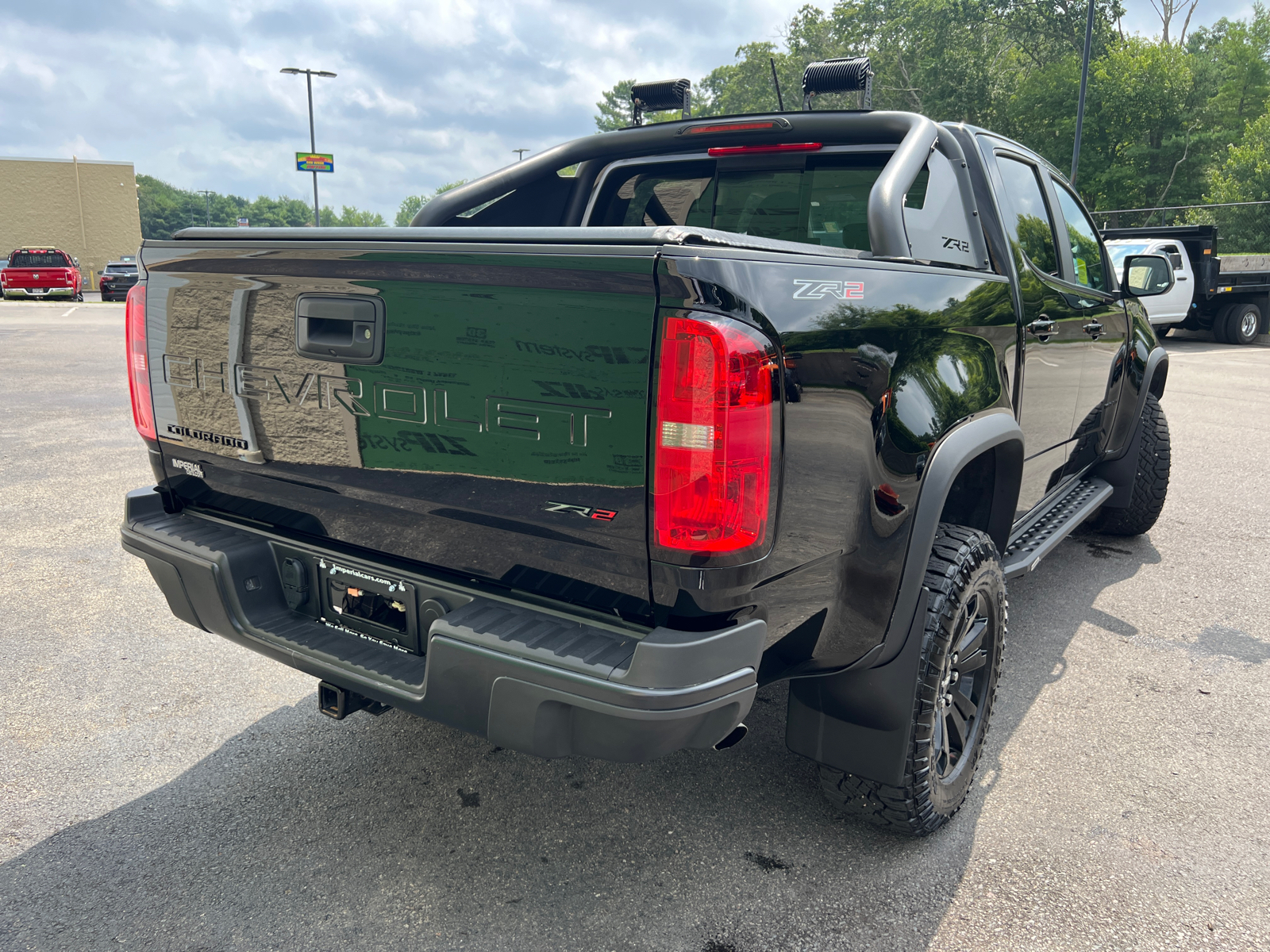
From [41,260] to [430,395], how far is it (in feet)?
116

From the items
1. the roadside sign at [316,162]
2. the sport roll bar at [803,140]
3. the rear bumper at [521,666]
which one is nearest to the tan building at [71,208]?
the roadside sign at [316,162]

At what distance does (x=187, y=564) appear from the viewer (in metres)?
2.37

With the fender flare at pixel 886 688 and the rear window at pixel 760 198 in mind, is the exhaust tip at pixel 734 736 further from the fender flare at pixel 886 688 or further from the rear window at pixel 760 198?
the rear window at pixel 760 198

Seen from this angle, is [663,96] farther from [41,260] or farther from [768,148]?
[41,260]

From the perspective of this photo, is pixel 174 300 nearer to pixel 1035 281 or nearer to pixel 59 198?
pixel 1035 281

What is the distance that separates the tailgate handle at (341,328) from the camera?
2023 mm

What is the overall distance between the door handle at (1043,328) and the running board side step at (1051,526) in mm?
740

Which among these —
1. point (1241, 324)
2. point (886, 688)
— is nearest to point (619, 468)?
point (886, 688)

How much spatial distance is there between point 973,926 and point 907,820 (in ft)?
0.95

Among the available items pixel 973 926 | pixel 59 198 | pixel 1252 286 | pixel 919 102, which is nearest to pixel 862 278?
pixel 973 926

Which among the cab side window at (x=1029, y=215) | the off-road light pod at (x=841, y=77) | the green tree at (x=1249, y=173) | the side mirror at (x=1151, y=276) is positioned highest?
the green tree at (x=1249, y=173)

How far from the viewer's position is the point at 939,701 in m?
2.40

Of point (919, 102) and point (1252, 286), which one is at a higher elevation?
point (919, 102)

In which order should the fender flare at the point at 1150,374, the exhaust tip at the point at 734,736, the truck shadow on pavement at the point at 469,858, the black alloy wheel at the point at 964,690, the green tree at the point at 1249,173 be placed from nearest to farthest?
the exhaust tip at the point at 734,736, the truck shadow on pavement at the point at 469,858, the black alloy wheel at the point at 964,690, the fender flare at the point at 1150,374, the green tree at the point at 1249,173
